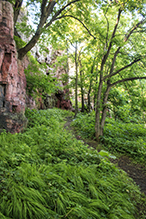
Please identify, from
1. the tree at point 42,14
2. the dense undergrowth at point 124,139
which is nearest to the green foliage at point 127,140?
the dense undergrowth at point 124,139

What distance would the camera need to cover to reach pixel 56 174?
3.12 metres

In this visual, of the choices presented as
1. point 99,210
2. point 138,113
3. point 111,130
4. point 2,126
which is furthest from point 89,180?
point 138,113

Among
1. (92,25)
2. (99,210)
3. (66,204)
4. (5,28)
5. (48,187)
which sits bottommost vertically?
(99,210)

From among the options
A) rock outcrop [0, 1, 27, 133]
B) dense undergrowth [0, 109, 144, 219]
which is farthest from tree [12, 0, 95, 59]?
dense undergrowth [0, 109, 144, 219]

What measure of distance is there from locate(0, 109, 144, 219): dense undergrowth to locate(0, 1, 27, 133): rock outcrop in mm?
1674

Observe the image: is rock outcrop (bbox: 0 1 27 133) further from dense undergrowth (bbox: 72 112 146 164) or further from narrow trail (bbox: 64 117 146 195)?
narrow trail (bbox: 64 117 146 195)

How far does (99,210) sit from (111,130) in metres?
5.69

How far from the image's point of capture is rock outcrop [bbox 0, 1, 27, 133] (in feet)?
17.5

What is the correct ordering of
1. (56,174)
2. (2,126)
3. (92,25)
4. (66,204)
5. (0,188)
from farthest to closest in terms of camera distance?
(92,25)
(2,126)
(56,174)
(66,204)
(0,188)

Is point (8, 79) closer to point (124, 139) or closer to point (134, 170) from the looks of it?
point (134, 170)

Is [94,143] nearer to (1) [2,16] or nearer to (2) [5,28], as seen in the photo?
(2) [5,28]

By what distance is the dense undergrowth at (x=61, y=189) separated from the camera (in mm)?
2201

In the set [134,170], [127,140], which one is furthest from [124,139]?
[134,170]

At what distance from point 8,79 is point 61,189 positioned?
478 cm
